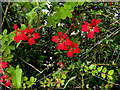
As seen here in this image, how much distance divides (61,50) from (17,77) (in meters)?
0.38

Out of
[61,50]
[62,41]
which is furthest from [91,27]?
[61,50]

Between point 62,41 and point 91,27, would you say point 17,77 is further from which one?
point 91,27

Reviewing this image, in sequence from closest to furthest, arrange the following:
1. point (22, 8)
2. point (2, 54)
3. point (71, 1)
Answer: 1. point (71, 1)
2. point (2, 54)
3. point (22, 8)

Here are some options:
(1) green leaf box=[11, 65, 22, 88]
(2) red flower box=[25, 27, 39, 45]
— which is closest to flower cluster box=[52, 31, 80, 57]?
(2) red flower box=[25, 27, 39, 45]

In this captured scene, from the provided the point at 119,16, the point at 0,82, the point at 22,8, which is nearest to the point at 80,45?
the point at 119,16

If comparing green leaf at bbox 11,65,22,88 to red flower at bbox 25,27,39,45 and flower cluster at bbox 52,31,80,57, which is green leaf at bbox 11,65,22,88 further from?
flower cluster at bbox 52,31,80,57

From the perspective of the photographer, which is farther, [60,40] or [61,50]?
[61,50]

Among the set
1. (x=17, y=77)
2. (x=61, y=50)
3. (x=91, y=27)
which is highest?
(x=91, y=27)

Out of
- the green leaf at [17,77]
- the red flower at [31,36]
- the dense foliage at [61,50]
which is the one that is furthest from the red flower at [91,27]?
the green leaf at [17,77]

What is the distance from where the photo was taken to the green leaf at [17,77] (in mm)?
1034

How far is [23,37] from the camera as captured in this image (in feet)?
2.91

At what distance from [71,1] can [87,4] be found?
25 cm

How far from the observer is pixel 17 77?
3.42 ft

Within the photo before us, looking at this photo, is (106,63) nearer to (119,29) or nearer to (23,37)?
(119,29)
